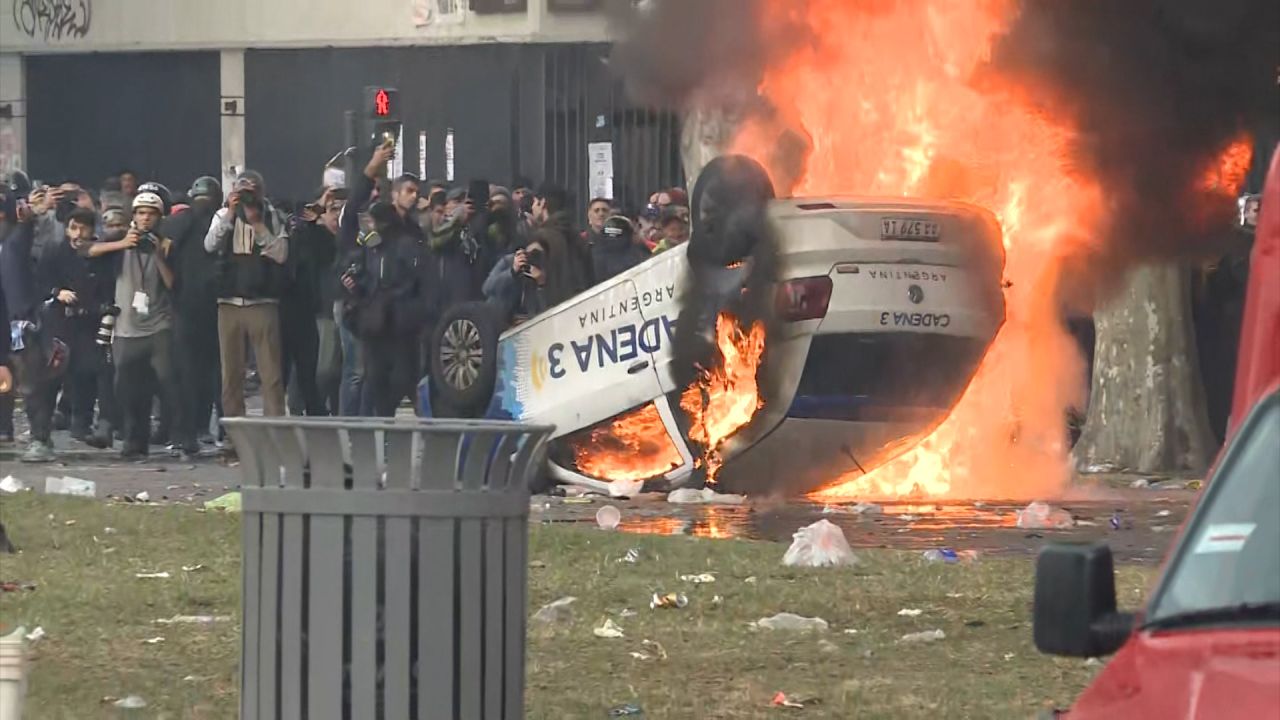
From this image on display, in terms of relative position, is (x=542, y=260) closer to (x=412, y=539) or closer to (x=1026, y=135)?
(x=1026, y=135)

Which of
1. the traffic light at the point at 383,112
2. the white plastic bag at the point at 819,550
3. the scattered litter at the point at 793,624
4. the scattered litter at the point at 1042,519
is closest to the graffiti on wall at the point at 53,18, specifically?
the traffic light at the point at 383,112

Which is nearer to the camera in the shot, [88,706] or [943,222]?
[88,706]

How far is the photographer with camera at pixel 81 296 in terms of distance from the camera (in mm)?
18109

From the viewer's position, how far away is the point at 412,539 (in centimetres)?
539

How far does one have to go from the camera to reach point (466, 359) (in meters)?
14.4

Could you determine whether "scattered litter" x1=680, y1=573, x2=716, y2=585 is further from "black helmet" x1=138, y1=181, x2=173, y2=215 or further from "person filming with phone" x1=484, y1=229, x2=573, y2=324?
"black helmet" x1=138, y1=181, x2=173, y2=215

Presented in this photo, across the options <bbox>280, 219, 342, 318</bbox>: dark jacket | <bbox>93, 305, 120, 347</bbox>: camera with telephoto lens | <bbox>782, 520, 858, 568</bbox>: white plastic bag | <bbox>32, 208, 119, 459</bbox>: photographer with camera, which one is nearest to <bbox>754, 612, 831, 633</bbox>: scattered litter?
<bbox>782, 520, 858, 568</bbox>: white plastic bag

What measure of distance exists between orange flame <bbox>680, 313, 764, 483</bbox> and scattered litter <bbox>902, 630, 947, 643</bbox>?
426cm

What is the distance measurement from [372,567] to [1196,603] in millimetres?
2021

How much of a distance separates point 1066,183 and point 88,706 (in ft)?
28.4

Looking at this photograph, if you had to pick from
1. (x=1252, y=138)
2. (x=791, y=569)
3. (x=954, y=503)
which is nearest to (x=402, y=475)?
(x=791, y=569)

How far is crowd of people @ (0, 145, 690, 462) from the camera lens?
16859 mm

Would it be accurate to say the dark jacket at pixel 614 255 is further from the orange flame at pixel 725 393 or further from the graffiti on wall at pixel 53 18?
the graffiti on wall at pixel 53 18

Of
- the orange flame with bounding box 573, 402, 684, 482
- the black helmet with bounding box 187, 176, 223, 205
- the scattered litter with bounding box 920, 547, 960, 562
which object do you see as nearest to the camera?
the scattered litter with bounding box 920, 547, 960, 562
